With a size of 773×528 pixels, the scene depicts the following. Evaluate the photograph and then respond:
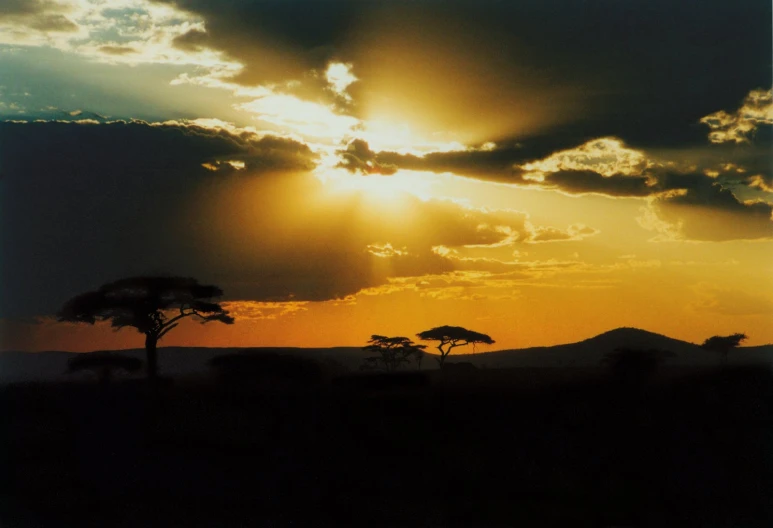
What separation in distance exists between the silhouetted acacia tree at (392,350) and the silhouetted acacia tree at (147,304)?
3689 centimetres

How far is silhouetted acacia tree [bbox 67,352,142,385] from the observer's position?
2879 inches

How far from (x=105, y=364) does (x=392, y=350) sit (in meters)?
40.3

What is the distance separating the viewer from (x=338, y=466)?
1164 inches

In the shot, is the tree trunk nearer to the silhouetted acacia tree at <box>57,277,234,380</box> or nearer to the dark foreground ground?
the silhouetted acacia tree at <box>57,277,234,380</box>

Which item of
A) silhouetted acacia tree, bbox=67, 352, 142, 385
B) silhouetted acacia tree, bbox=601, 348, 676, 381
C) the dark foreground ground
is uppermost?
silhouetted acacia tree, bbox=67, 352, 142, 385

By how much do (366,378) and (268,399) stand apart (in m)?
20.0

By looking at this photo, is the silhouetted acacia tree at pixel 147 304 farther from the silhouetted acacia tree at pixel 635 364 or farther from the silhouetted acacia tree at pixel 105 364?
the silhouetted acacia tree at pixel 635 364

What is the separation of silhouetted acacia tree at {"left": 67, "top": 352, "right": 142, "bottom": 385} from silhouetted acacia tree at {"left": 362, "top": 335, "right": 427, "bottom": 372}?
34.9 meters

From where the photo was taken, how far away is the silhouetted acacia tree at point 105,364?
73125 mm

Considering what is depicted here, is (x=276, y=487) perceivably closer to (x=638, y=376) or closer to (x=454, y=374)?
(x=638, y=376)

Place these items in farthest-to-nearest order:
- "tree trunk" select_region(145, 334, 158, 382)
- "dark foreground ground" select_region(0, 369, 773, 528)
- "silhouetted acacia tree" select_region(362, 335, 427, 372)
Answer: "silhouetted acacia tree" select_region(362, 335, 427, 372), "tree trunk" select_region(145, 334, 158, 382), "dark foreground ground" select_region(0, 369, 773, 528)

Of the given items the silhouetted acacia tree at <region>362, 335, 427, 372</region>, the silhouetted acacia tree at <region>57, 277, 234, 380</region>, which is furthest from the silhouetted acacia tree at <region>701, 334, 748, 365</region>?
the silhouetted acacia tree at <region>57, 277, 234, 380</region>

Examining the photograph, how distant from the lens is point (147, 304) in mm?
64812

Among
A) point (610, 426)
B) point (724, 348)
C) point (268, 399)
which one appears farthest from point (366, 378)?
point (724, 348)
